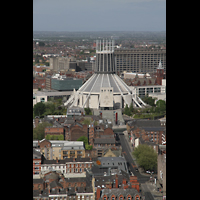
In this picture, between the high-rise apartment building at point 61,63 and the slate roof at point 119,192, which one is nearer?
the slate roof at point 119,192

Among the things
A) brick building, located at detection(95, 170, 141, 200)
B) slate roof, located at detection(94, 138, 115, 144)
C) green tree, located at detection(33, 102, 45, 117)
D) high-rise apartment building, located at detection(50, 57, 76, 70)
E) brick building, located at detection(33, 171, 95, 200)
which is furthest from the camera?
high-rise apartment building, located at detection(50, 57, 76, 70)

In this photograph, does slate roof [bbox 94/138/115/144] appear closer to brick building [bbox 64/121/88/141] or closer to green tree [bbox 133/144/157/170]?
brick building [bbox 64/121/88/141]

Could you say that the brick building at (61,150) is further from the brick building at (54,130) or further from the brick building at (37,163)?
the brick building at (54,130)

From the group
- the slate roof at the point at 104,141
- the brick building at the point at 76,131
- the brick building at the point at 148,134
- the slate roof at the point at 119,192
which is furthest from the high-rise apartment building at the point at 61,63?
the slate roof at the point at 119,192

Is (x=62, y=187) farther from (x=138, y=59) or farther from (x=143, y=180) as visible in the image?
(x=138, y=59)

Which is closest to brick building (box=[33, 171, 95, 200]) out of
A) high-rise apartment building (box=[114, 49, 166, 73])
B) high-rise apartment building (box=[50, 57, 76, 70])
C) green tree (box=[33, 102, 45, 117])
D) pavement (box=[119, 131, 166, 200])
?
pavement (box=[119, 131, 166, 200])

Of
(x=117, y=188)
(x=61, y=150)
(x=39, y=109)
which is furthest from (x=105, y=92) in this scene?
(x=117, y=188)
